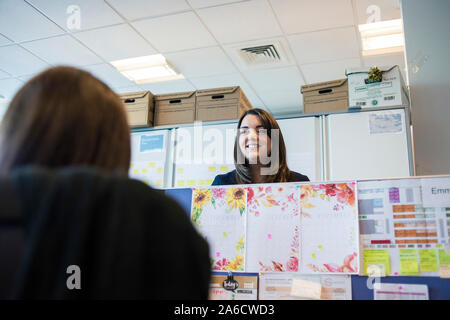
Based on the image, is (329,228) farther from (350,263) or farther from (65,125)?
(65,125)

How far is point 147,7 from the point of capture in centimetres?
297


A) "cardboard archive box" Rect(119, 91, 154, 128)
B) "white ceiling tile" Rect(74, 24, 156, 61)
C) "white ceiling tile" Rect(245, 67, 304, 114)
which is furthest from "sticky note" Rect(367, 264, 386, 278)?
"white ceiling tile" Rect(245, 67, 304, 114)

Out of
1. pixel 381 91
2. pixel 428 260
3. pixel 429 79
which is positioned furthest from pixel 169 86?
pixel 428 260

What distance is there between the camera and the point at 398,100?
2.27 m

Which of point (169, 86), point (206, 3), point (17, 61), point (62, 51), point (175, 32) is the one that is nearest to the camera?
point (206, 3)

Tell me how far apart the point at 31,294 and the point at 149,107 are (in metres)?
2.22

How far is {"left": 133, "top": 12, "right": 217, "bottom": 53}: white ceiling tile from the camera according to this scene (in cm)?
313

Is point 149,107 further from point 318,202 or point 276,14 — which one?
point 318,202

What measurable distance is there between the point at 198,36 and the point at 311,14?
0.91 metres

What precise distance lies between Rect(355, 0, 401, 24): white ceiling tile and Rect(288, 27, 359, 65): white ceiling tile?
0.58ft

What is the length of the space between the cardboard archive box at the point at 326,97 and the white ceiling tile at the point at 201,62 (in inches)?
51.8

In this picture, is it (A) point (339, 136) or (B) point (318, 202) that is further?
(A) point (339, 136)

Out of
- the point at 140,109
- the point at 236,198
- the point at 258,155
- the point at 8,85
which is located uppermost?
the point at 8,85
